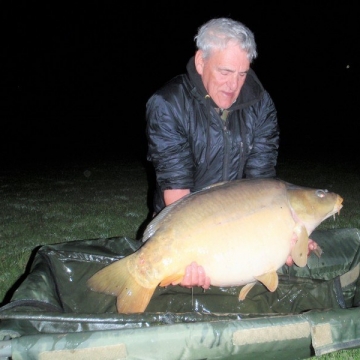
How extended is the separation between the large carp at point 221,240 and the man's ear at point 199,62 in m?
0.59

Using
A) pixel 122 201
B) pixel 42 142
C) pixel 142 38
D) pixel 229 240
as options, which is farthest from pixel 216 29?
pixel 142 38

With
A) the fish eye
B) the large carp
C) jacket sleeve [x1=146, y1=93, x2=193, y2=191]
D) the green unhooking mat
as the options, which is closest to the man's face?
jacket sleeve [x1=146, y1=93, x2=193, y2=191]

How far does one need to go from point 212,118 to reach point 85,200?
3077 mm

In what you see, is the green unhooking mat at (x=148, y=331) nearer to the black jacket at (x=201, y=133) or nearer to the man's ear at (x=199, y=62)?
the black jacket at (x=201, y=133)

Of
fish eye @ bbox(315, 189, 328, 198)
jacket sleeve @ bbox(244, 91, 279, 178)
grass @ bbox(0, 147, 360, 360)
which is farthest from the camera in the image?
grass @ bbox(0, 147, 360, 360)

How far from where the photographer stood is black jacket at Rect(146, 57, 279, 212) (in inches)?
75.0

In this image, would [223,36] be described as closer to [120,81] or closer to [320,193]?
[320,193]

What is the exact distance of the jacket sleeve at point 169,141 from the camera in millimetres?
1894

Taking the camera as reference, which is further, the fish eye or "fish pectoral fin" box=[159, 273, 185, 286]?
the fish eye

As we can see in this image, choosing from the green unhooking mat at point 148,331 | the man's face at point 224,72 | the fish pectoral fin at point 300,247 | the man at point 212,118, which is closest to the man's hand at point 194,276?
the green unhooking mat at point 148,331

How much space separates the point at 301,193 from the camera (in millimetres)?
1657

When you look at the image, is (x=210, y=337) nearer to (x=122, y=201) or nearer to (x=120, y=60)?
(x=122, y=201)

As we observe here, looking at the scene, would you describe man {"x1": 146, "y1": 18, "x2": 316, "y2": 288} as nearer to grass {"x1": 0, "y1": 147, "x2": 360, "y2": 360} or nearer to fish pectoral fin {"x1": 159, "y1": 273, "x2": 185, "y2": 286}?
fish pectoral fin {"x1": 159, "y1": 273, "x2": 185, "y2": 286}

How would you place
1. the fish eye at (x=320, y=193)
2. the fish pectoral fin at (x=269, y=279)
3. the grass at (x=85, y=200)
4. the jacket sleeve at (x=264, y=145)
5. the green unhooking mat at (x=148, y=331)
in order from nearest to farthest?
the green unhooking mat at (x=148, y=331) < the fish pectoral fin at (x=269, y=279) < the fish eye at (x=320, y=193) < the jacket sleeve at (x=264, y=145) < the grass at (x=85, y=200)
